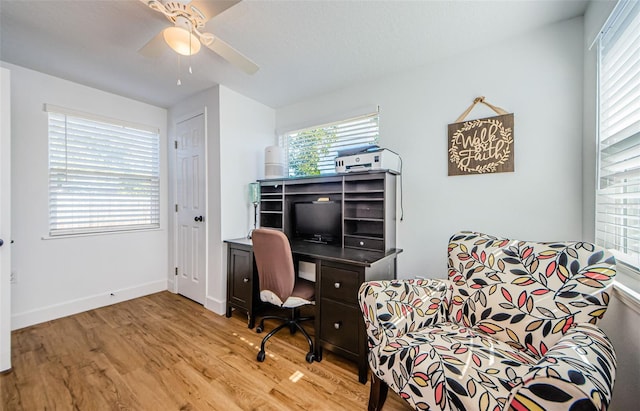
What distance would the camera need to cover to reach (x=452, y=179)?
2.08m

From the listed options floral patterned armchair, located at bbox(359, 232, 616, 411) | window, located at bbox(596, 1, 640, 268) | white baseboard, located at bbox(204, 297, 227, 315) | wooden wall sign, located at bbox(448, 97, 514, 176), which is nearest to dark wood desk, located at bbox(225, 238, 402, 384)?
floral patterned armchair, located at bbox(359, 232, 616, 411)

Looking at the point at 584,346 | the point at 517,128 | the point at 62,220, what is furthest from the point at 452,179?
the point at 62,220

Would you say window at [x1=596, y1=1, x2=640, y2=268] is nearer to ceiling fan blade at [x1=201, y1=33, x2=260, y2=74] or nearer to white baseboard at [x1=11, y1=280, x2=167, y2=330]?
ceiling fan blade at [x1=201, y1=33, x2=260, y2=74]

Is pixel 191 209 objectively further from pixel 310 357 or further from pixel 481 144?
pixel 481 144

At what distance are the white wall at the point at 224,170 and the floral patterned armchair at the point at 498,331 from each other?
1.86 m

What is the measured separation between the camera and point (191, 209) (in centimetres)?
297

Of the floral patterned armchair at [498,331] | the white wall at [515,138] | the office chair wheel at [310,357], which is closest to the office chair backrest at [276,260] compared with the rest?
the office chair wheel at [310,357]

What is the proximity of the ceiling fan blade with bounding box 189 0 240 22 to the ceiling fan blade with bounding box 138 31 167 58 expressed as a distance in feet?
1.31

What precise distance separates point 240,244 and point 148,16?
1.89 meters

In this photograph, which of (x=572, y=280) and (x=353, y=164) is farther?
(x=353, y=164)

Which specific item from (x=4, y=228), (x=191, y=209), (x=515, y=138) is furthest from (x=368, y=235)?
(x=4, y=228)

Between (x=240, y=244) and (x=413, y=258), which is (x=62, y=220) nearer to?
(x=240, y=244)

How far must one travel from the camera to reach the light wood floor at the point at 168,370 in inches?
57.1

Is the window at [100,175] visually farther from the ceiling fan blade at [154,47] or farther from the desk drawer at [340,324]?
the desk drawer at [340,324]
